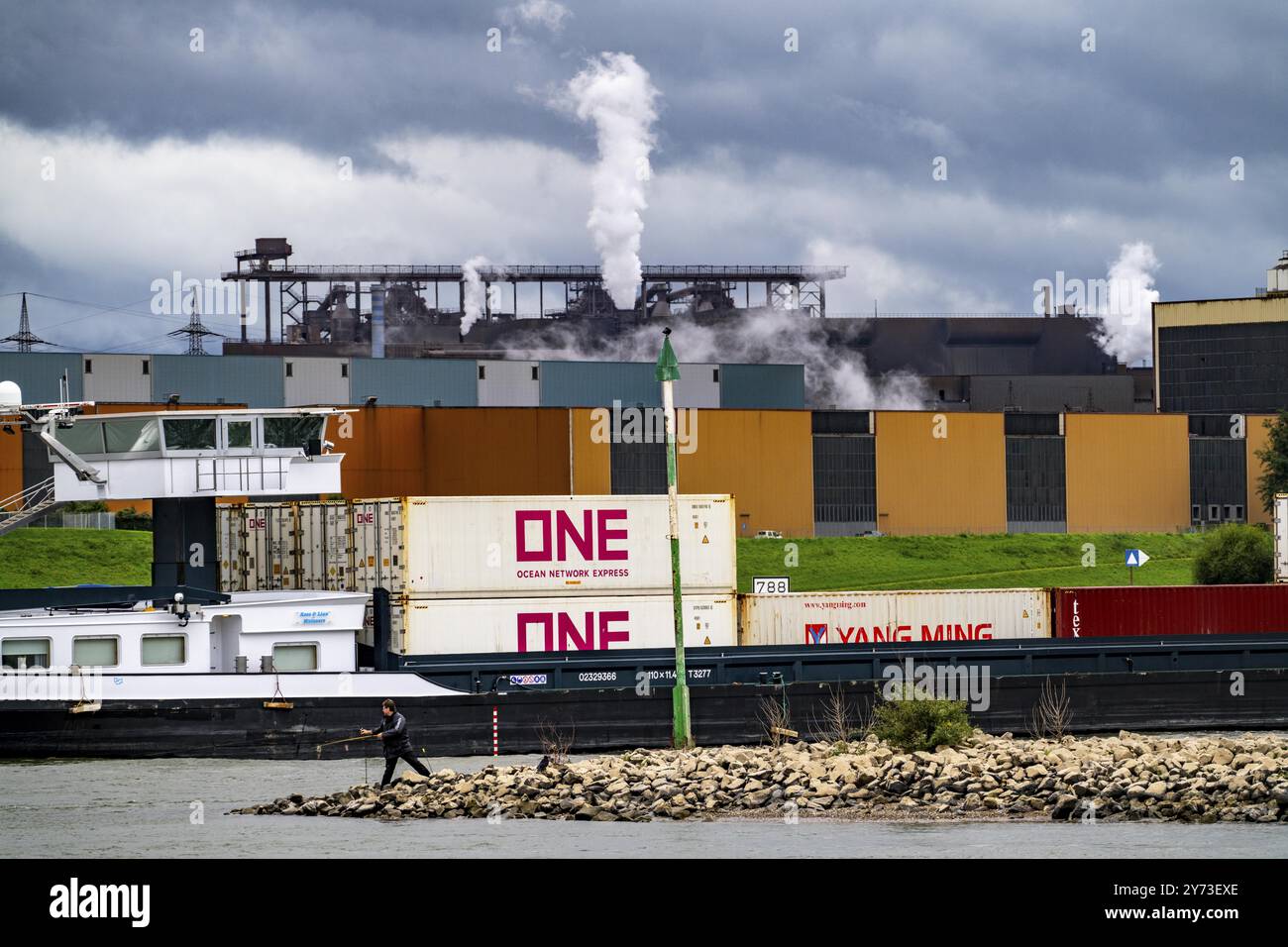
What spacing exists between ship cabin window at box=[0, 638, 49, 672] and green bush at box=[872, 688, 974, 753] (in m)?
15.6

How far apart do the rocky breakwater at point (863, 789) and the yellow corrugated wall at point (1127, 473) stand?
59.9 meters

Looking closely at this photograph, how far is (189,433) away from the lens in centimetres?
3200

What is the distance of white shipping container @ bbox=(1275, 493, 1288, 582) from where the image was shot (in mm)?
45094

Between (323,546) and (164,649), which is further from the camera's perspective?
(323,546)

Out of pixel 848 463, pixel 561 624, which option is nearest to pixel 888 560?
pixel 848 463

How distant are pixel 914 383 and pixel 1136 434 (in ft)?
96.2

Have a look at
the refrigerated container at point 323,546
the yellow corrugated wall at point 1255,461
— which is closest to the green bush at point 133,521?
the refrigerated container at point 323,546

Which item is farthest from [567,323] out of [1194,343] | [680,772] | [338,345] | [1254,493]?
[680,772]

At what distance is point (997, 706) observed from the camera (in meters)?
34.9

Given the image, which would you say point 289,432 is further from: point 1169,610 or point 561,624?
point 1169,610

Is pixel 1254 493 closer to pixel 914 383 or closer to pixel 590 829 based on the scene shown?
pixel 914 383

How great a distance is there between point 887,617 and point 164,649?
15.3 meters

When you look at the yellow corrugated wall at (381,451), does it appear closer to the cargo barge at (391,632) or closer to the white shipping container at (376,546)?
the cargo barge at (391,632)

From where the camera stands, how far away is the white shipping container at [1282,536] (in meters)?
45.1
